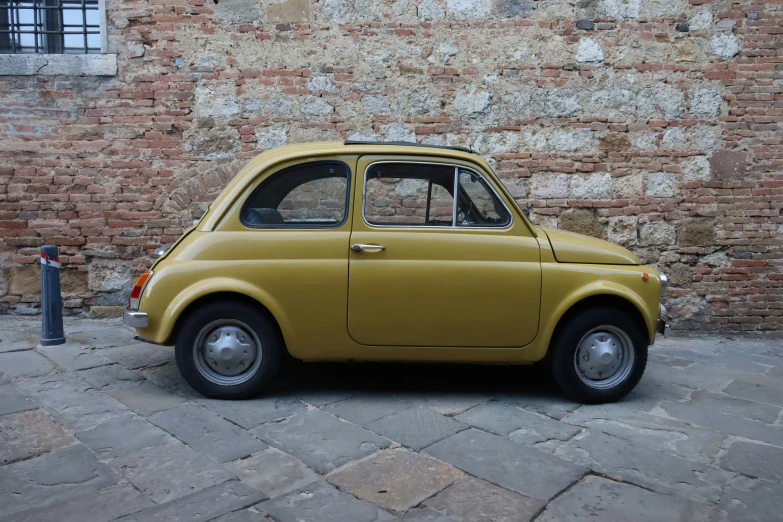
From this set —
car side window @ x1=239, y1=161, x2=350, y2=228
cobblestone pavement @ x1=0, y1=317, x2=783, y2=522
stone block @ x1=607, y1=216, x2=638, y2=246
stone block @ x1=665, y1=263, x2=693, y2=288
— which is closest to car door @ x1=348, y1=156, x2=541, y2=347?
car side window @ x1=239, y1=161, x2=350, y2=228

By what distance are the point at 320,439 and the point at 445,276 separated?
1.25 metres

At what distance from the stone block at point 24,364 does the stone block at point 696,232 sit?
5817mm

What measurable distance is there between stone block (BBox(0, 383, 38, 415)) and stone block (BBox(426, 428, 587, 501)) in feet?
8.23

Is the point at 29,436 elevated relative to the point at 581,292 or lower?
lower

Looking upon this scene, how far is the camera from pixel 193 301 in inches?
147

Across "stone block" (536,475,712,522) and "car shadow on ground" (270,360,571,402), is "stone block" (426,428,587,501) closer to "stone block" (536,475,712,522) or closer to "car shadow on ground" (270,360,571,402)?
"stone block" (536,475,712,522)

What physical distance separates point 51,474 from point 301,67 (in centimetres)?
438

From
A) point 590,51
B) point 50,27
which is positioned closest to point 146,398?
point 50,27

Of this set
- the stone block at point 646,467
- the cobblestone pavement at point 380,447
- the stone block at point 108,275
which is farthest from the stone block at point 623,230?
the stone block at point 108,275

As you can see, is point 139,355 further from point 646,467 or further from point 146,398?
point 646,467

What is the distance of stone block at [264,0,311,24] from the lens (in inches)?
236

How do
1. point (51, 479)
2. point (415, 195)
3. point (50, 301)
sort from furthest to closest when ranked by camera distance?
point (50, 301) < point (415, 195) < point (51, 479)

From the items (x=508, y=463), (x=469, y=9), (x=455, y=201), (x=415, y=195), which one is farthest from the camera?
(x=469, y=9)

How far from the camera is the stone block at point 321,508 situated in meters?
2.50
